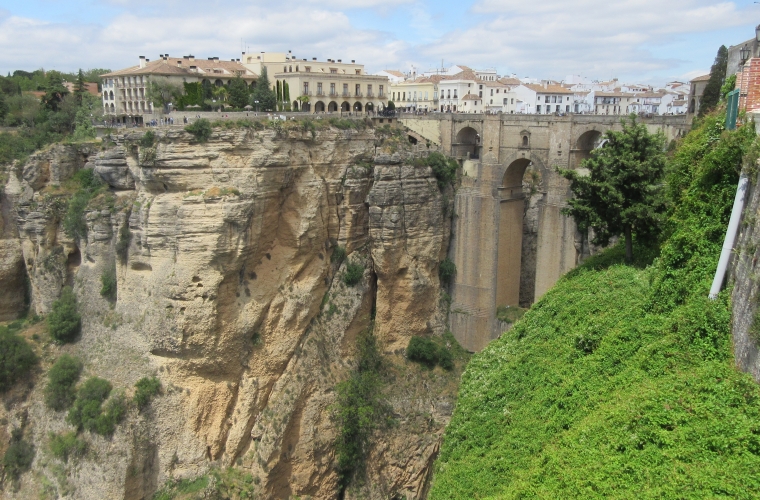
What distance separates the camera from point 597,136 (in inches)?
974

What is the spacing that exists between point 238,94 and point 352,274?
38.8 ft

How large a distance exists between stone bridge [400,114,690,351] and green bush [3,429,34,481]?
16.4 metres

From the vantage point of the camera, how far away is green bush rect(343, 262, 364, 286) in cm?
2483

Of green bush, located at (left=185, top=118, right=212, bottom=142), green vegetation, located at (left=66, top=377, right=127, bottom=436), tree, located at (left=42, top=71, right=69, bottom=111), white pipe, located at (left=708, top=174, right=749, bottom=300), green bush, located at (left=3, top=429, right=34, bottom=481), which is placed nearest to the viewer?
white pipe, located at (left=708, top=174, right=749, bottom=300)

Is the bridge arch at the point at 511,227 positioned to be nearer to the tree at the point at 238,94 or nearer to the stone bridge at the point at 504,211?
the stone bridge at the point at 504,211

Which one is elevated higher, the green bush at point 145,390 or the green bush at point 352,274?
the green bush at point 352,274

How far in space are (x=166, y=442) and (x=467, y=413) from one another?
1257 cm

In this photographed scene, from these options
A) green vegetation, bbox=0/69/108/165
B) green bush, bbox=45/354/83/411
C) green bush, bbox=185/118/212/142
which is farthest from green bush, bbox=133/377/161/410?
green vegetation, bbox=0/69/108/165

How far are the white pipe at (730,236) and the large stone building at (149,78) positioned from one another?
83.6 feet

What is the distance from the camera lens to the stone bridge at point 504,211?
2367 centimetres

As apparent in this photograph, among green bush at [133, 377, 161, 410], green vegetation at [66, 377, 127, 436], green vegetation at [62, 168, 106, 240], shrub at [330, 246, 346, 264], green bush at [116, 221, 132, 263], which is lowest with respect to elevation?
green vegetation at [66, 377, 127, 436]

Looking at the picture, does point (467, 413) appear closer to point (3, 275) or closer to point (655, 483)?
point (655, 483)

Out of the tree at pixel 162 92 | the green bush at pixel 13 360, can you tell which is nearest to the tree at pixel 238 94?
the tree at pixel 162 92

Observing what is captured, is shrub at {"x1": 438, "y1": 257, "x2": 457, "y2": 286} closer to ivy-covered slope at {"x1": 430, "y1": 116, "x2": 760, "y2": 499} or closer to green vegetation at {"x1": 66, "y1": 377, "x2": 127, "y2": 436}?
ivy-covered slope at {"x1": 430, "y1": 116, "x2": 760, "y2": 499}
